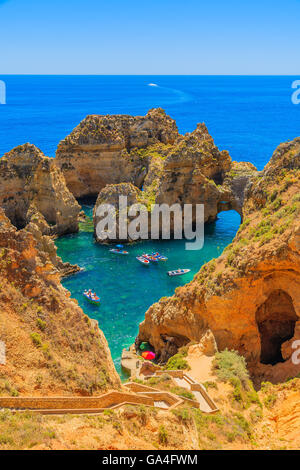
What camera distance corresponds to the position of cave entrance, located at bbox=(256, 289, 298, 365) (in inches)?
1105

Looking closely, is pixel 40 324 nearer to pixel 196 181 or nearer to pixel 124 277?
pixel 124 277

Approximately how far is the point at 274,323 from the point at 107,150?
171ft

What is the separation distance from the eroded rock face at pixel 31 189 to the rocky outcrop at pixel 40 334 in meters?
38.2

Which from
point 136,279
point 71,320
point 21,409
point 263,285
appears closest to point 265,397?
point 263,285

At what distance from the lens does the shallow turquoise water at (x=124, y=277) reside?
3997 centimetres

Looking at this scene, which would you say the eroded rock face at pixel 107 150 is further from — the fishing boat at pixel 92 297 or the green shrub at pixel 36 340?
the green shrub at pixel 36 340

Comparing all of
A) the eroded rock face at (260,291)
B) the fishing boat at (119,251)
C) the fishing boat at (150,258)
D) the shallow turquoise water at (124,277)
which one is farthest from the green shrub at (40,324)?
the fishing boat at (119,251)

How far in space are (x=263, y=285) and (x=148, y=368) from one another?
993cm

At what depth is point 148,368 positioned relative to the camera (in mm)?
29297

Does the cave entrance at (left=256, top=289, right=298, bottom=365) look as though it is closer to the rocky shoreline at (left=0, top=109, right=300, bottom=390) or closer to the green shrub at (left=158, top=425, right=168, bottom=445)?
the rocky shoreline at (left=0, top=109, right=300, bottom=390)

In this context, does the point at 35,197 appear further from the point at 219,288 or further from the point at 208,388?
the point at 208,388

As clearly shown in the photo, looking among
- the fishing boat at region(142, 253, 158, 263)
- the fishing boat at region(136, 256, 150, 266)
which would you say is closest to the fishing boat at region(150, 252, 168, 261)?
the fishing boat at region(142, 253, 158, 263)
